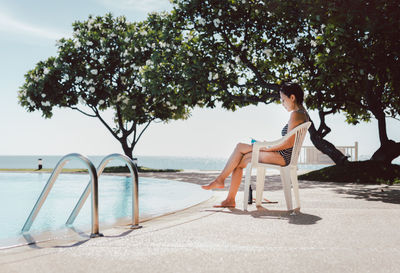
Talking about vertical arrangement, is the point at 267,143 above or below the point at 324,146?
below

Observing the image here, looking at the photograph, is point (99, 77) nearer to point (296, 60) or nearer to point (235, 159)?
point (296, 60)

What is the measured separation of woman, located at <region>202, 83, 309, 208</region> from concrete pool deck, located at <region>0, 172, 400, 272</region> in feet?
2.36

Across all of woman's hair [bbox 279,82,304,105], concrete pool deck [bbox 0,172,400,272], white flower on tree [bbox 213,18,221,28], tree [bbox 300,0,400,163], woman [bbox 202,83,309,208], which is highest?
white flower on tree [bbox 213,18,221,28]

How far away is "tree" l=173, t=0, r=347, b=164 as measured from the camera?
1745 centimetres

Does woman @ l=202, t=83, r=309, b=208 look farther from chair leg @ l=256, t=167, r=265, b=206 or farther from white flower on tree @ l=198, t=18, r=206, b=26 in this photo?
white flower on tree @ l=198, t=18, r=206, b=26

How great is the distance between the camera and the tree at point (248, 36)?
687 inches

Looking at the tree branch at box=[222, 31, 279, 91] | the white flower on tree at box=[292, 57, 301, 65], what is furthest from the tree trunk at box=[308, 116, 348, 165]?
the tree branch at box=[222, 31, 279, 91]

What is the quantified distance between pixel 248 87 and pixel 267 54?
216 cm

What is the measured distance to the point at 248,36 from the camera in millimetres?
18250

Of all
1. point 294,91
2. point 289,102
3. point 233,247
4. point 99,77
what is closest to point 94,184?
point 233,247

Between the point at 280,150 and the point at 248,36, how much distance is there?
13522 mm

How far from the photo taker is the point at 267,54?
1858 centimetres

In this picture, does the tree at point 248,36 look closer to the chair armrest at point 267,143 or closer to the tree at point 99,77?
the tree at point 99,77

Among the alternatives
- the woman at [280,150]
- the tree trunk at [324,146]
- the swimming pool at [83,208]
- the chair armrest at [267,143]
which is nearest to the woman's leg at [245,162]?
the woman at [280,150]
